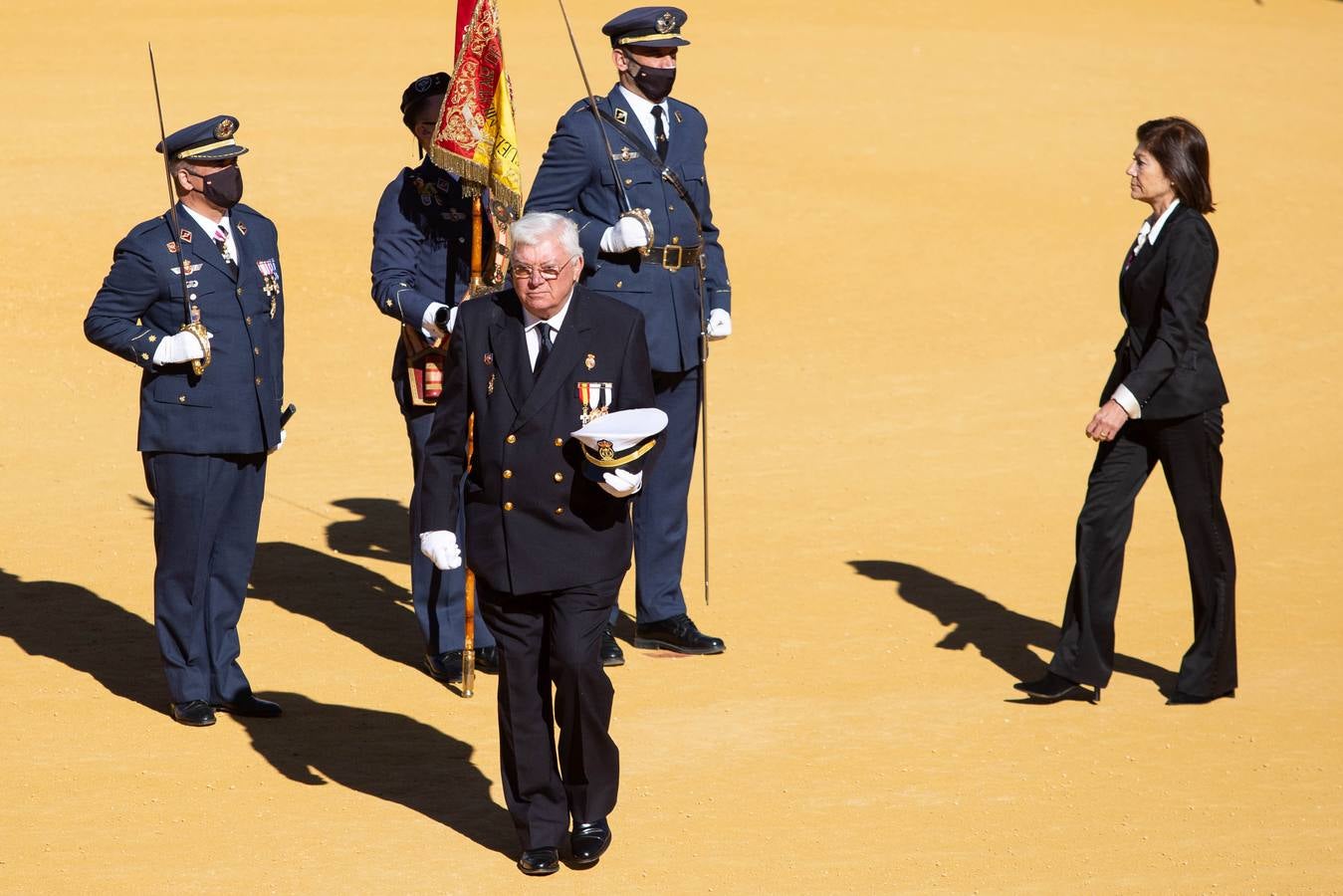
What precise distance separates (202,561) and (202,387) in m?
0.65

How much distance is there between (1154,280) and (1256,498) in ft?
13.6

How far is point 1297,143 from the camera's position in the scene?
78.5 feet

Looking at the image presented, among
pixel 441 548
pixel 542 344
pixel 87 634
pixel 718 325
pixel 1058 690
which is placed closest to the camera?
pixel 441 548

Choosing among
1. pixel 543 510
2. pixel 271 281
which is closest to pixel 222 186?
pixel 271 281

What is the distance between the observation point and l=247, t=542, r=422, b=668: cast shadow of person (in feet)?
28.0

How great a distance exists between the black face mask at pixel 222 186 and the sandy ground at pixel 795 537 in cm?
190

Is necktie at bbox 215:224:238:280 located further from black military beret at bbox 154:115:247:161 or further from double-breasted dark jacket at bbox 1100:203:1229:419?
double-breasted dark jacket at bbox 1100:203:1229:419

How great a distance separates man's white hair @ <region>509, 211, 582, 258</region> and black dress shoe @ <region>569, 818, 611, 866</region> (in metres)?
1.68

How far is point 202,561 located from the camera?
7305mm

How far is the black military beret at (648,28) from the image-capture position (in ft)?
26.0

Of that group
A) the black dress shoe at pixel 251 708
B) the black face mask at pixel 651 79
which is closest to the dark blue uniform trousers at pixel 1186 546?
the black face mask at pixel 651 79

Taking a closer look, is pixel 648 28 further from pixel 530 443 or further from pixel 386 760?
pixel 386 760

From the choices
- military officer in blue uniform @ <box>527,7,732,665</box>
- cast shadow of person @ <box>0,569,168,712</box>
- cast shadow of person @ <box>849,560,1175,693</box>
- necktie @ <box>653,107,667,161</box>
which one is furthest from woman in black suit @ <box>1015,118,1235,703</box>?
cast shadow of person @ <box>0,569,168,712</box>

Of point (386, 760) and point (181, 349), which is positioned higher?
point (181, 349)
